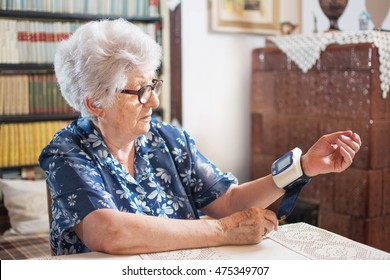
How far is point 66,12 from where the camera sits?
268 cm

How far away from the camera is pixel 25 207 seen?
2480 mm

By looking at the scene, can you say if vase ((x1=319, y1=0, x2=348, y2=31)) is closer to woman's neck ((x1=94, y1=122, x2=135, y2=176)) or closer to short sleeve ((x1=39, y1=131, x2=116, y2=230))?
woman's neck ((x1=94, y1=122, x2=135, y2=176))

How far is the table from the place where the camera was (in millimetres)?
1142

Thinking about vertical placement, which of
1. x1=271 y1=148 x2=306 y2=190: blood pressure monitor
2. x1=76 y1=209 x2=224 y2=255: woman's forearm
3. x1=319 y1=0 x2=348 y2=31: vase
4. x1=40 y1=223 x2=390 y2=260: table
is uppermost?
x1=319 y1=0 x2=348 y2=31: vase

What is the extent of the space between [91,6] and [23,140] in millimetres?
749

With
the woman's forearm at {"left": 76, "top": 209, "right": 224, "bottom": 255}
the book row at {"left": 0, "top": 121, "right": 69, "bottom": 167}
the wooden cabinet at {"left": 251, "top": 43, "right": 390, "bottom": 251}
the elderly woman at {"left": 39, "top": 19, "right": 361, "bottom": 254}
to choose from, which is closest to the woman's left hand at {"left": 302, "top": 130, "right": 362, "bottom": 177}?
the elderly woman at {"left": 39, "top": 19, "right": 361, "bottom": 254}

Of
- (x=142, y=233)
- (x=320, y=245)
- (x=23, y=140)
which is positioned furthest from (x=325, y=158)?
(x=23, y=140)

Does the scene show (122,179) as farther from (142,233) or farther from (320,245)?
(320,245)

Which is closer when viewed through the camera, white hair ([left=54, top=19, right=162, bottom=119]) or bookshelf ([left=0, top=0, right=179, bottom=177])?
white hair ([left=54, top=19, right=162, bottom=119])

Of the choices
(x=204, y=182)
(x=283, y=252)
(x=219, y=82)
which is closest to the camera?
(x=283, y=252)

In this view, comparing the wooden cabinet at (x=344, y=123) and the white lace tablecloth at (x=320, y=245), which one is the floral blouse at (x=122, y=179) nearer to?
the white lace tablecloth at (x=320, y=245)
